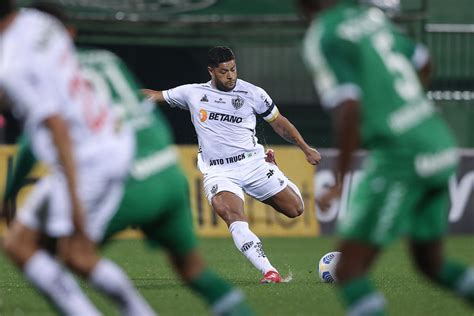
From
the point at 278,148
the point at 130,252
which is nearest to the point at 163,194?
the point at 130,252

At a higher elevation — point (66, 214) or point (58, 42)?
point (58, 42)

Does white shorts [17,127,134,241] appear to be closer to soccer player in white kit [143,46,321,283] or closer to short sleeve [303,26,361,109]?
short sleeve [303,26,361,109]

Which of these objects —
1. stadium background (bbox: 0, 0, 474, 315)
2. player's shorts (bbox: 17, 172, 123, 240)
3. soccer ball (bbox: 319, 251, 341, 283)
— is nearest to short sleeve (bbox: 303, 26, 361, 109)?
player's shorts (bbox: 17, 172, 123, 240)

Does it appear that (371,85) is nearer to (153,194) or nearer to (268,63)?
(153,194)

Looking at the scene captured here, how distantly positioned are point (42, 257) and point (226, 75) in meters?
6.95

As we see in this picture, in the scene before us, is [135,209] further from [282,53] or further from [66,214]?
[282,53]

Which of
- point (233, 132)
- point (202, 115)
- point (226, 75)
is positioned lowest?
point (233, 132)

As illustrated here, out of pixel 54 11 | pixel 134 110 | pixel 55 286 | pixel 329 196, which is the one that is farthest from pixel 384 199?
pixel 54 11

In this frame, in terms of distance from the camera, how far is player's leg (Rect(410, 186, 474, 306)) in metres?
6.51

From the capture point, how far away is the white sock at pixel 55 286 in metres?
6.14

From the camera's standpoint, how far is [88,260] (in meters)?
6.16

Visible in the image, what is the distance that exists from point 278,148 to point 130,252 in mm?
4907

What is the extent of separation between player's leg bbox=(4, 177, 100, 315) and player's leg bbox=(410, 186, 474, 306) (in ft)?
5.83

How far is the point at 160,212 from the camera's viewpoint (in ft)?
21.1
